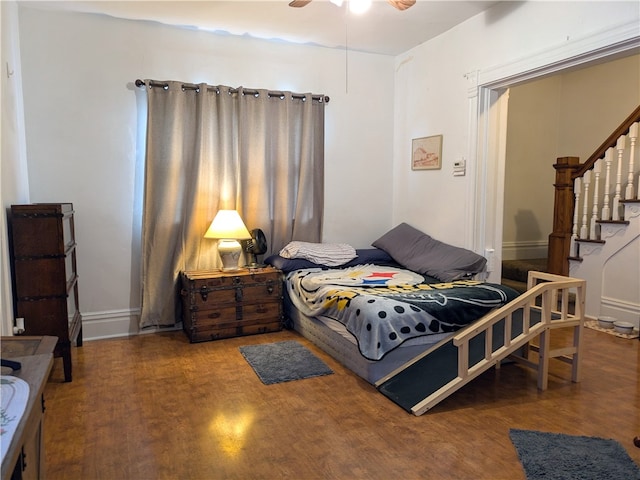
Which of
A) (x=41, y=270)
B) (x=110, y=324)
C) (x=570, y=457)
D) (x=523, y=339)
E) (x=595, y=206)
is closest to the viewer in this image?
(x=570, y=457)

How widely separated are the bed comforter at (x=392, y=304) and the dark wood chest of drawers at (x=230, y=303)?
30 cm

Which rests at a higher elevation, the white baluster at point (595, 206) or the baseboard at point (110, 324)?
the white baluster at point (595, 206)

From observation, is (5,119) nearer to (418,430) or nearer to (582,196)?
(418,430)

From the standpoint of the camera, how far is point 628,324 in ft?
12.3

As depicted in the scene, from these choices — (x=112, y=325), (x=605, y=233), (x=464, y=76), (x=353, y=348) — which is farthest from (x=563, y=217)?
(x=112, y=325)

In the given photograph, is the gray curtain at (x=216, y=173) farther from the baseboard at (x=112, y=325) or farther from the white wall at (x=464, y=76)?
the white wall at (x=464, y=76)

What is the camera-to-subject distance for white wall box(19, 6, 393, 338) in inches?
141

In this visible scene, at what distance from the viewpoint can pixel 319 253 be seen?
13.7ft

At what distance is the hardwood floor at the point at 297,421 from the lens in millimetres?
2010

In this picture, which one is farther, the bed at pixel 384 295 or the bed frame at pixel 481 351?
the bed at pixel 384 295

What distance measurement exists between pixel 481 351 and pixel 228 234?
2.12 metres

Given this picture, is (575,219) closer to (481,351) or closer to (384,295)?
(481,351)

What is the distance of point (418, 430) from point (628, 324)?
249 cm

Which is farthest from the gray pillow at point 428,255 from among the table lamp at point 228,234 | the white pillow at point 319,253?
the table lamp at point 228,234
